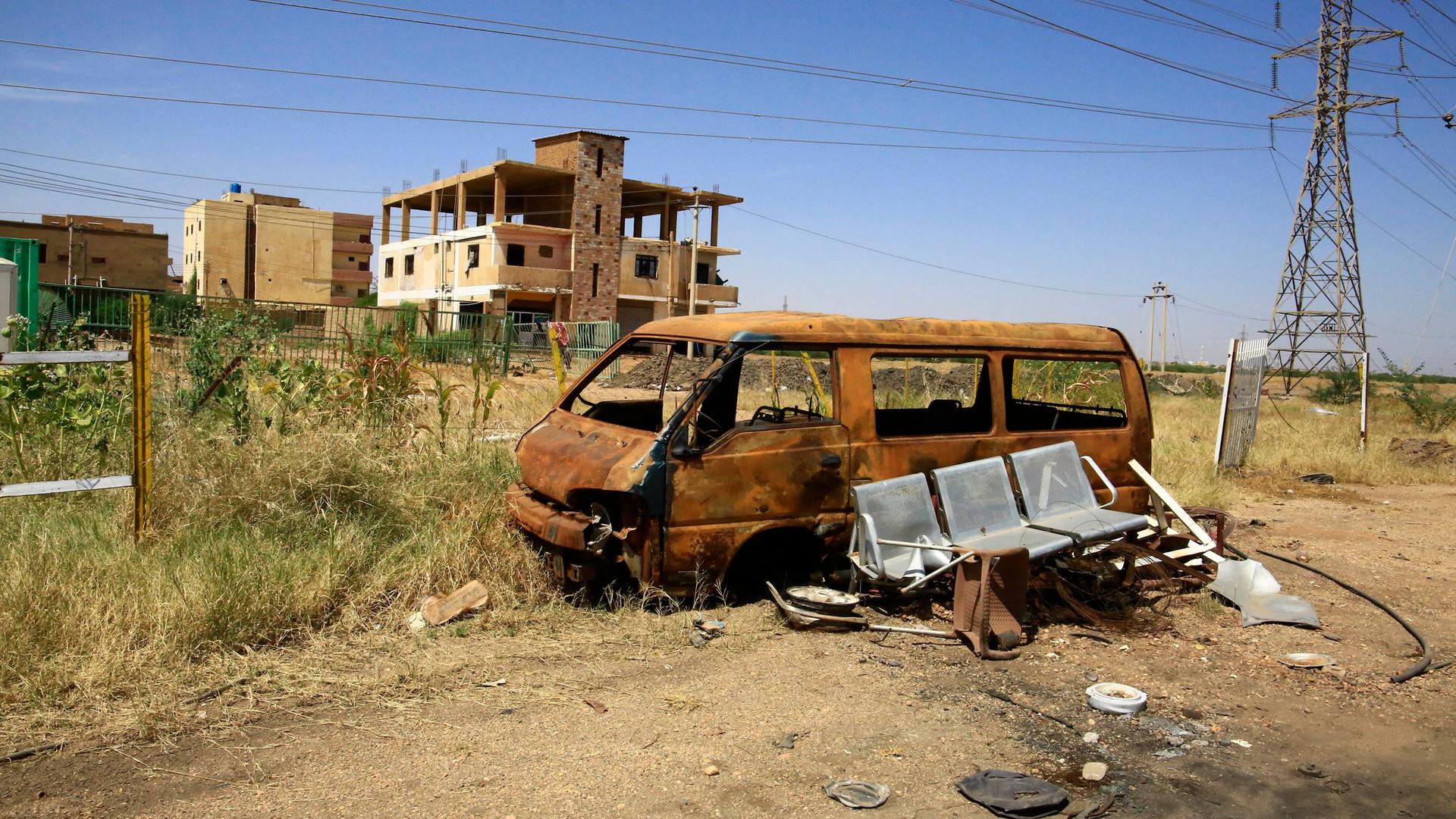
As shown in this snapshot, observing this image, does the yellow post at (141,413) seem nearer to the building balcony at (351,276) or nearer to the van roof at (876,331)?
the van roof at (876,331)

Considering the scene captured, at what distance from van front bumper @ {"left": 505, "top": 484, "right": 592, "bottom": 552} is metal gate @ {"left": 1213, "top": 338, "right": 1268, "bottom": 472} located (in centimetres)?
1007

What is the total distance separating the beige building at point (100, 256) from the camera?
4316 centimetres

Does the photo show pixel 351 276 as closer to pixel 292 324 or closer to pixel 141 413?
pixel 292 324

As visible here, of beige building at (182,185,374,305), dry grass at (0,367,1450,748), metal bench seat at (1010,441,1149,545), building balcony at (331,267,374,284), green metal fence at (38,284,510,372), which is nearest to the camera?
dry grass at (0,367,1450,748)

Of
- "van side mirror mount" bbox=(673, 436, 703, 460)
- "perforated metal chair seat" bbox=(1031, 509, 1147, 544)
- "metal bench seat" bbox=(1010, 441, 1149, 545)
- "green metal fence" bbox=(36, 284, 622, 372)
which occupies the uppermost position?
"green metal fence" bbox=(36, 284, 622, 372)

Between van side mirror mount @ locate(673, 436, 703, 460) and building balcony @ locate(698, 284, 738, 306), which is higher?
building balcony @ locate(698, 284, 738, 306)

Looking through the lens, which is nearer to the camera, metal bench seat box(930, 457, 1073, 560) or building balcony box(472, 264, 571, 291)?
metal bench seat box(930, 457, 1073, 560)

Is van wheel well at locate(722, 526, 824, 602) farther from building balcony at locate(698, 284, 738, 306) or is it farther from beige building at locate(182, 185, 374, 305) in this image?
beige building at locate(182, 185, 374, 305)

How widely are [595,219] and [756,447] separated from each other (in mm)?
47189

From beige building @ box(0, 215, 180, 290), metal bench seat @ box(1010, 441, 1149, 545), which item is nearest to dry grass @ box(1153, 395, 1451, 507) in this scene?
metal bench seat @ box(1010, 441, 1149, 545)

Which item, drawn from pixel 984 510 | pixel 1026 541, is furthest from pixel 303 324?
pixel 1026 541

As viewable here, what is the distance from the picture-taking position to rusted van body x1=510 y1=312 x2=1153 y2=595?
5430 millimetres

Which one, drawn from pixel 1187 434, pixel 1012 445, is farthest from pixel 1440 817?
pixel 1187 434

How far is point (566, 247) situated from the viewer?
168 feet
